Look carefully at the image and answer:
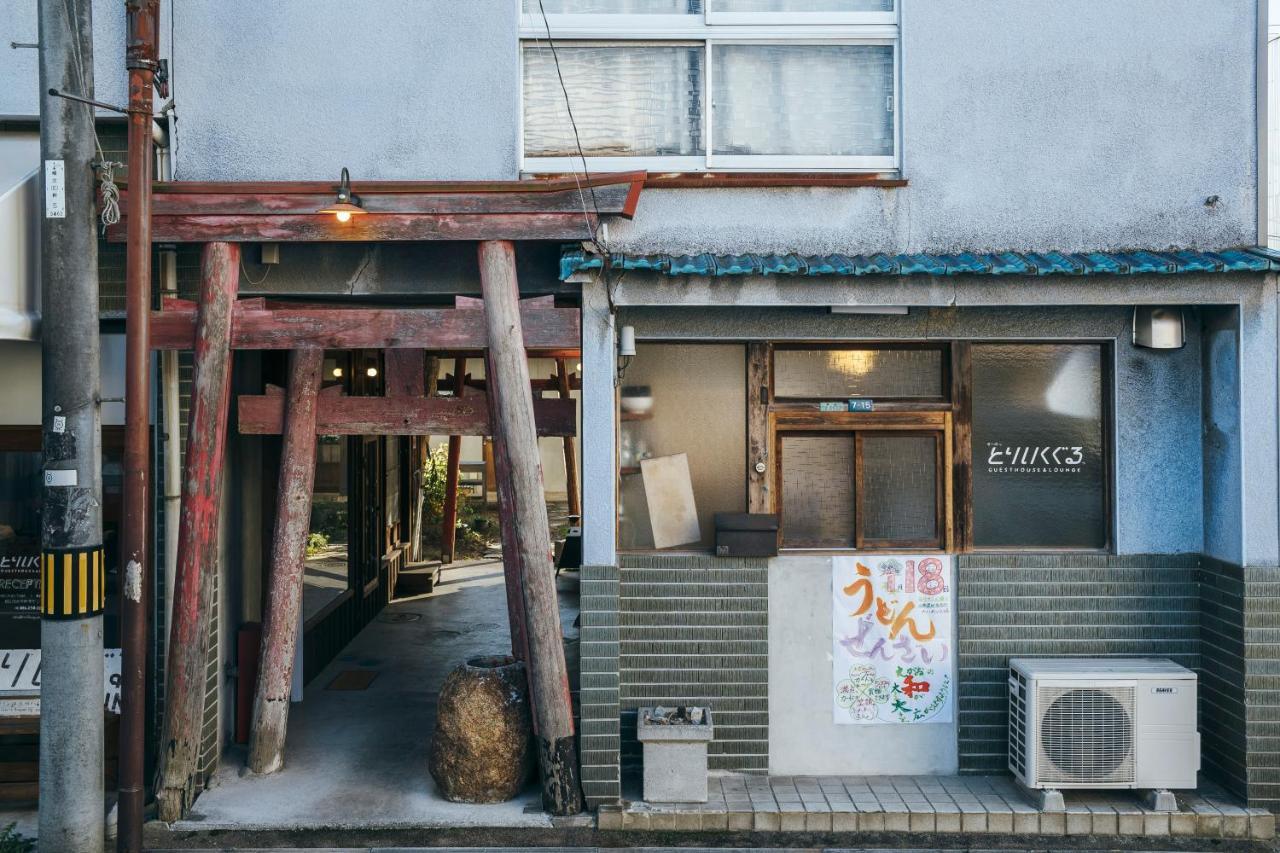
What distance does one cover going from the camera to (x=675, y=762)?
715 cm

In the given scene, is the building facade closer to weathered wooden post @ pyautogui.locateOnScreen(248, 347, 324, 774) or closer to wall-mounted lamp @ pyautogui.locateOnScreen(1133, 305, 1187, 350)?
wall-mounted lamp @ pyautogui.locateOnScreen(1133, 305, 1187, 350)

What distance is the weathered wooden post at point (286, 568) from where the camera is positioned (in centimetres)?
760

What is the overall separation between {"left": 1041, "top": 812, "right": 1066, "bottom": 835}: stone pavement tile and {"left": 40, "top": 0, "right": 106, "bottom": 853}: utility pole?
6100 millimetres

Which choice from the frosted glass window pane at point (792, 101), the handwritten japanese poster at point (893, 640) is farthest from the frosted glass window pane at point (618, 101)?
the handwritten japanese poster at point (893, 640)

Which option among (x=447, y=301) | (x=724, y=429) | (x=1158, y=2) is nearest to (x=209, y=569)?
(x=447, y=301)

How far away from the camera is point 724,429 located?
25.6 ft

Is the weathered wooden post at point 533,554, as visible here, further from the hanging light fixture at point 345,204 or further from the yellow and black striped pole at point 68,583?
the yellow and black striped pole at point 68,583

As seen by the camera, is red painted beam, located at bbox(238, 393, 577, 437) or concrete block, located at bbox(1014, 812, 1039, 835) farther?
red painted beam, located at bbox(238, 393, 577, 437)

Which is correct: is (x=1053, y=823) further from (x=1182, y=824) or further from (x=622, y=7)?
(x=622, y=7)

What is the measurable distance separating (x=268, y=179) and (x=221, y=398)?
161 centimetres

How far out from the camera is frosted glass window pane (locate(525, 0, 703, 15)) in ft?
25.2

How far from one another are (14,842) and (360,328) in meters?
3.90

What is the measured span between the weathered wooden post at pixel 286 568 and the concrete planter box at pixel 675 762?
267 cm

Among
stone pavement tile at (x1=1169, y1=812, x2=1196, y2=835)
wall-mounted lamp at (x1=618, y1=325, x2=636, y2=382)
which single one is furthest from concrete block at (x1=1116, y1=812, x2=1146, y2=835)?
wall-mounted lamp at (x1=618, y1=325, x2=636, y2=382)
